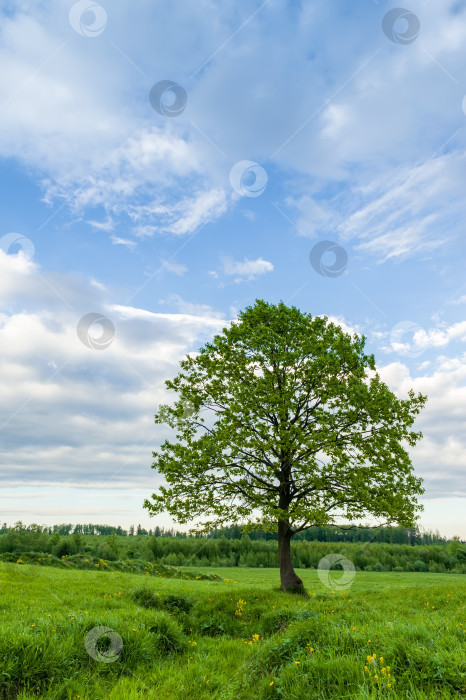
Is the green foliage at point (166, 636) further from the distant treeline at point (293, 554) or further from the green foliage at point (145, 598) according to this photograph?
the distant treeline at point (293, 554)

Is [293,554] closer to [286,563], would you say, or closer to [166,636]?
[286,563]

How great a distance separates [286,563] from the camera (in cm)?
1995

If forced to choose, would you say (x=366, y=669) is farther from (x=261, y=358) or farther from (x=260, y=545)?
(x=260, y=545)

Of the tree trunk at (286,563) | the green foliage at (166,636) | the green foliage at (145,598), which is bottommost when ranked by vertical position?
the green foliage at (166,636)

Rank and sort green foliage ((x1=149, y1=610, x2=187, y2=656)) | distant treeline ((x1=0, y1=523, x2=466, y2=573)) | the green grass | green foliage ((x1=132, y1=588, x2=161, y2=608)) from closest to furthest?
the green grass
green foliage ((x1=149, y1=610, x2=187, y2=656))
green foliage ((x1=132, y1=588, x2=161, y2=608))
distant treeline ((x1=0, y1=523, x2=466, y2=573))

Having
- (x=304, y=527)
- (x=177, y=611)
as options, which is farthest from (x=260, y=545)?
(x=177, y=611)

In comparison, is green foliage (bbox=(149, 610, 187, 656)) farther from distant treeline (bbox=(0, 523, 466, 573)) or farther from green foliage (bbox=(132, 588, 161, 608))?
distant treeline (bbox=(0, 523, 466, 573))

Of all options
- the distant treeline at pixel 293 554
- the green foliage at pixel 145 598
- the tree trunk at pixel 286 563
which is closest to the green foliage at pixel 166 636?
the green foliage at pixel 145 598

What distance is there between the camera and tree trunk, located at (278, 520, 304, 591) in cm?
1947

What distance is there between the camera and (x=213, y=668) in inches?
308

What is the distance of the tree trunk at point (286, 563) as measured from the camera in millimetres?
19469

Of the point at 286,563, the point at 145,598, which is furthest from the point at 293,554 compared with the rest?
the point at 145,598

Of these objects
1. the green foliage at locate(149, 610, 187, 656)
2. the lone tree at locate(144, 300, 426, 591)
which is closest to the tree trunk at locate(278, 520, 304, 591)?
the lone tree at locate(144, 300, 426, 591)

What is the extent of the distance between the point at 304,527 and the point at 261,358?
8.05 m
